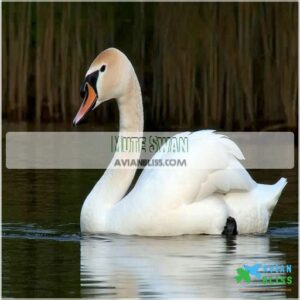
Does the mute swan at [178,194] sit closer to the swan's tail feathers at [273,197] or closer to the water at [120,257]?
the swan's tail feathers at [273,197]

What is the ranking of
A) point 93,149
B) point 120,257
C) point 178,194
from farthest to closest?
1. point 93,149
2. point 178,194
3. point 120,257

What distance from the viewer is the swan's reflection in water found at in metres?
6.75

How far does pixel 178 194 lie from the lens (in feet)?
28.6

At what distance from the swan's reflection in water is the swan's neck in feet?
1.28

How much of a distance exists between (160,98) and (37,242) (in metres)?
8.42

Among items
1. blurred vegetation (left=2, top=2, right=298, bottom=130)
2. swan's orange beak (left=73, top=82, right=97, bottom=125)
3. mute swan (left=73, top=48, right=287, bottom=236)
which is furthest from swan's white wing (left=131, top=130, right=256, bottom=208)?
blurred vegetation (left=2, top=2, right=298, bottom=130)

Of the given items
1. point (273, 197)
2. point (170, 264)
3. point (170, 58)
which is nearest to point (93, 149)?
point (170, 58)

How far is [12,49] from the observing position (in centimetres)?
1789

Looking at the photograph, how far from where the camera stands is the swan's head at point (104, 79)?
367 inches

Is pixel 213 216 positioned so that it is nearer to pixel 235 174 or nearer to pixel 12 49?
pixel 235 174

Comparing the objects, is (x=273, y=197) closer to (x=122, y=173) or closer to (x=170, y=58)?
(x=122, y=173)

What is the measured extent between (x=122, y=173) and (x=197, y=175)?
85 cm

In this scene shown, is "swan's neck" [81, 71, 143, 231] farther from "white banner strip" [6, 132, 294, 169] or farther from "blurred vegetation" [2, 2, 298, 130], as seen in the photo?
"blurred vegetation" [2, 2, 298, 130]

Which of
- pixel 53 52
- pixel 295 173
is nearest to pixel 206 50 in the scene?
pixel 53 52
